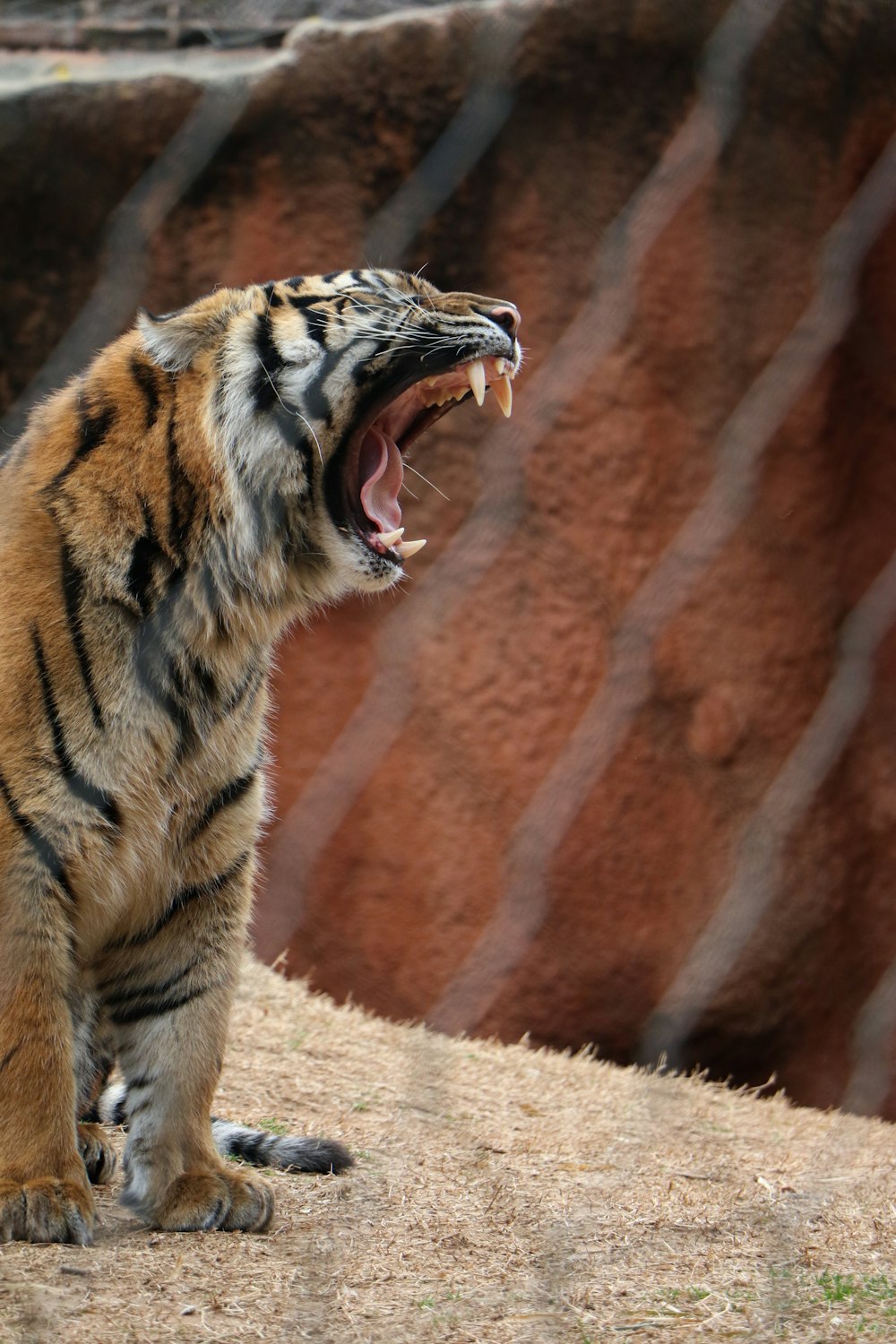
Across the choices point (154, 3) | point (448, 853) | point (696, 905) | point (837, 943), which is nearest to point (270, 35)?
point (154, 3)

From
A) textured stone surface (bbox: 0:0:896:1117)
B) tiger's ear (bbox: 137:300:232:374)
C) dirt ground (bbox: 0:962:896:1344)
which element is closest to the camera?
dirt ground (bbox: 0:962:896:1344)

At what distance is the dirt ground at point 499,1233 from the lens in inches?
55.1

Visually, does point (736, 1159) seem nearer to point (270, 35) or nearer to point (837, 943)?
point (837, 943)

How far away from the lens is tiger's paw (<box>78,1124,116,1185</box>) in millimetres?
1893

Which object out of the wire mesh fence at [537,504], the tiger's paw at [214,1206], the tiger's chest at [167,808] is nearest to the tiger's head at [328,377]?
the tiger's chest at [167,808]

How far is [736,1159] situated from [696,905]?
1861mm

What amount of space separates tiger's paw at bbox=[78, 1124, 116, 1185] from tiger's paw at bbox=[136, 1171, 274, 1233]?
210 millimetres

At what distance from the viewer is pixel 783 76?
348 centimetres

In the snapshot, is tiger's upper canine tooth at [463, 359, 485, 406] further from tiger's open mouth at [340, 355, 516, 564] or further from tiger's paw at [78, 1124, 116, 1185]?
tiger's paw at [78, 1124, 116, 1185]

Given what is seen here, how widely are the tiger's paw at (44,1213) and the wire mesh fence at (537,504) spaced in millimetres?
2199

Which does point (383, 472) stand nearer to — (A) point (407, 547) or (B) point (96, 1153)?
(A) point (407, 547)

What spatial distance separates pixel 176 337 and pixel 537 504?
6.95 feet

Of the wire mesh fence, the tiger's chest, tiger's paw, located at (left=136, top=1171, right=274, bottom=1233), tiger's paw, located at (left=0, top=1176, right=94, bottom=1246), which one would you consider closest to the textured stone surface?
the wire mesh fence

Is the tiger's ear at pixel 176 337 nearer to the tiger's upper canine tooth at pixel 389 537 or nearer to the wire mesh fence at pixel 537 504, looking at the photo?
the tiger's upper canine tooth at pixel 389 537
